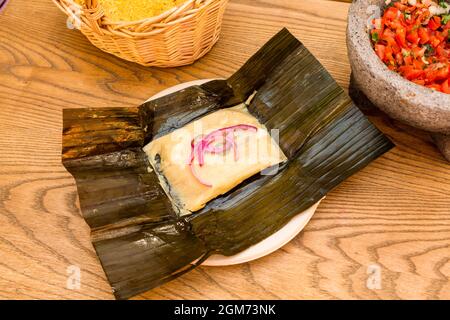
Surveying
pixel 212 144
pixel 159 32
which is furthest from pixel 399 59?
pixel 159 32

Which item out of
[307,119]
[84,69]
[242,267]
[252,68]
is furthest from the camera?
[84,69]

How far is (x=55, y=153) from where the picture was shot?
161cm

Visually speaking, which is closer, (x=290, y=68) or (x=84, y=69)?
(x=290, y=68)

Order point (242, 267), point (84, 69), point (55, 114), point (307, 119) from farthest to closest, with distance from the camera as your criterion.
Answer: point (84, 69)
point (55, 114)
point (307, 119)
point (242, 267)

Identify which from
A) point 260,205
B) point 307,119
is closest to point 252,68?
point 307,119

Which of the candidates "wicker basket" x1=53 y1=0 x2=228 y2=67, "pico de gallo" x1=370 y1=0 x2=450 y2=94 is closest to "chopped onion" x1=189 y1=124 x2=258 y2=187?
"wicker basket" x1=53 y1=0 x2=228 y2=67

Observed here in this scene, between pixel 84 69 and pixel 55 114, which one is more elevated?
pixel 84 69

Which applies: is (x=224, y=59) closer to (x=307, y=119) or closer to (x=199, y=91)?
(x=199, y=91)

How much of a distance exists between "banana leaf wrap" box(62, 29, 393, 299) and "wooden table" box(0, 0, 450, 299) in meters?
0.11

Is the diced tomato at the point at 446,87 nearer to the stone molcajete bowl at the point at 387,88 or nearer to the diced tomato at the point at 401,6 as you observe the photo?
the stone molcajete bowl at the point at 387,88

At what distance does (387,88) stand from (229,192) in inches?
21.5

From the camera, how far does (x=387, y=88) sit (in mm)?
1261

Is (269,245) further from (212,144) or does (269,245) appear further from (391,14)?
(391,14)

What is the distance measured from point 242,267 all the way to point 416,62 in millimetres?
784
